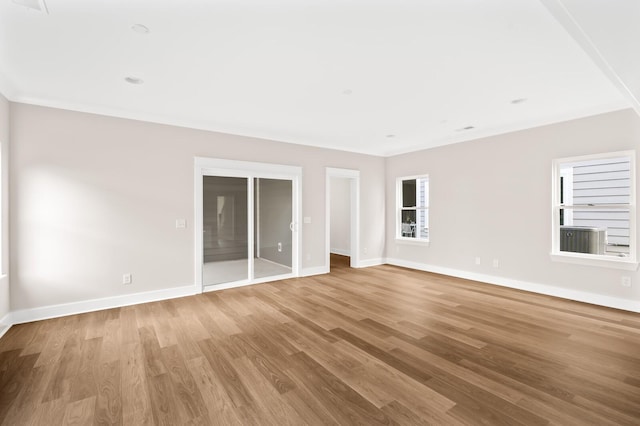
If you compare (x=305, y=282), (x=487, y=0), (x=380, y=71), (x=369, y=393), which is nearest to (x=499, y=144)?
(x=380, y=71)

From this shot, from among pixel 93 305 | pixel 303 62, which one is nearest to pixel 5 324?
pixel 93 305

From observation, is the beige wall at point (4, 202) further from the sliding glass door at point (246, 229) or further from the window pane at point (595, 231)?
the window pane at point (595, 231)

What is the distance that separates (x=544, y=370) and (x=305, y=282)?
3.66 m

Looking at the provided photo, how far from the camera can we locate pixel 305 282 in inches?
211

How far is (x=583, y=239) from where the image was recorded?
169 inches

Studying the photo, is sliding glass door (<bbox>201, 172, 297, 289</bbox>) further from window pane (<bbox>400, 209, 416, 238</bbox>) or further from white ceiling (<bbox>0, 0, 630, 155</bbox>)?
window pane (<bbox>400, 209, 416, 238</bbox>)

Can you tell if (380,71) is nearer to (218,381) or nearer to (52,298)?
(218,381)

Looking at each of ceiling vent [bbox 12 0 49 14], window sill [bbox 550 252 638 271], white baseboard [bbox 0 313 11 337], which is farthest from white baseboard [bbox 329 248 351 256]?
ceiling vent [bbox 12 0 49 14]

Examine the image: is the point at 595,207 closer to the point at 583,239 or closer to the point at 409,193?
the point at 583,239

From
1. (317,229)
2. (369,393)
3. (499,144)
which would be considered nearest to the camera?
(369,393)

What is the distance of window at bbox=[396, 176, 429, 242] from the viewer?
686cm

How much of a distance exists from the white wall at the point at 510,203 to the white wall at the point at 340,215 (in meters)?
2.63

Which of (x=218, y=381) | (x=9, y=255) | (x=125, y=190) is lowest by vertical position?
(x=218, y=381)

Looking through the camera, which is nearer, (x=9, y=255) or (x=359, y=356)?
(x=359, y=356)
